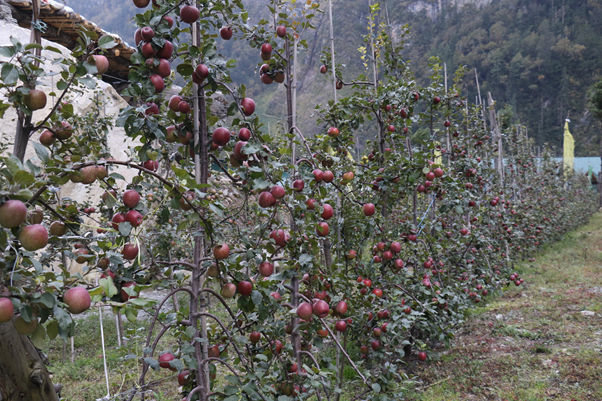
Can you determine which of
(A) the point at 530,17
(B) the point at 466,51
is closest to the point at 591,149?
(B) the point at 466,51

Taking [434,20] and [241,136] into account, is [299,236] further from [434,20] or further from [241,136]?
[434,20]

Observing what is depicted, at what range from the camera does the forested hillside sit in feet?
111

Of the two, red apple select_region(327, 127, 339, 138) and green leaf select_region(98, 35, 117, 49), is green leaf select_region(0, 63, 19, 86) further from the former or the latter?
red apple select_region(327, 127, 339, 138)

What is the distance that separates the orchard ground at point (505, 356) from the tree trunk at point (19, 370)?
2.74ft

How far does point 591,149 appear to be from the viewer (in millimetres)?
32000

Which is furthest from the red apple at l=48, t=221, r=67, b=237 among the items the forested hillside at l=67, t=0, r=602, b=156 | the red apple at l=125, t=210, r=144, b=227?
the forested hillside at l=67, t=0, r=602, b=156

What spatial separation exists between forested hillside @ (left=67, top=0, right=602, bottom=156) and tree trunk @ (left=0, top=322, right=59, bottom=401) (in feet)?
94.5

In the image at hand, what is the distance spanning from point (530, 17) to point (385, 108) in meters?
52.0

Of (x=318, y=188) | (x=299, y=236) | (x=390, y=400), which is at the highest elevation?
(x=318, y=188)

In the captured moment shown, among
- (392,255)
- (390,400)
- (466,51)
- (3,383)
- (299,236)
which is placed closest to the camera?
(3,383)

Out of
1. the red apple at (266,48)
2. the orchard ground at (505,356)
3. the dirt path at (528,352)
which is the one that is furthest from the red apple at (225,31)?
the dirt path at (528,352)

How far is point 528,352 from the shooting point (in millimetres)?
3340

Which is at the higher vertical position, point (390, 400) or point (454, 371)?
point (390, 400)

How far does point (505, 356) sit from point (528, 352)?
26 cm
